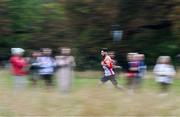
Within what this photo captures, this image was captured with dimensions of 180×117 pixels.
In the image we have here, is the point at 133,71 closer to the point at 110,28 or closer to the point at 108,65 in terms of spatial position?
the point at 108,65

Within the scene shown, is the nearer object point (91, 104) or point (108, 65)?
point (91, 104)

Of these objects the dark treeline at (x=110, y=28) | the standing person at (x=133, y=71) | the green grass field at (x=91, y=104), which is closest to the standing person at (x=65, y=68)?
the standing person at (x=133, y=71)

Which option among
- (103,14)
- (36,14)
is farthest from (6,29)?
(103,14)

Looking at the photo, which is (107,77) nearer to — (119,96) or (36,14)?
(119,96)

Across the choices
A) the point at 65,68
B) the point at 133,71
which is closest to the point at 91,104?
the point at 65,68

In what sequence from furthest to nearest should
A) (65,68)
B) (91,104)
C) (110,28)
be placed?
1. (110,28)
2. (65,68)
3. (91,104)

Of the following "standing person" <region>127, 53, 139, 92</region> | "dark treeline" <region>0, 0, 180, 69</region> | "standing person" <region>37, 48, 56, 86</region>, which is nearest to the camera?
"standing person" <region>127, 53, 139, 92</region>

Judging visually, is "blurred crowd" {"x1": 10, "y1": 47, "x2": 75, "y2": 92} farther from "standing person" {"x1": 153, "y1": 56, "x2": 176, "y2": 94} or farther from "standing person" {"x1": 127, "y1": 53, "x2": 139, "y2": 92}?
"standing person" {"x1": 153, "y1": 56, "x2": 176, "y2": 94}

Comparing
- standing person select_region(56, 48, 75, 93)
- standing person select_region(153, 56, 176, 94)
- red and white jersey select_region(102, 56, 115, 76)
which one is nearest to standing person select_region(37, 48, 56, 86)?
standing person select_region(56, 48, 75, 93)

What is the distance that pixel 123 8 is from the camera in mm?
35000

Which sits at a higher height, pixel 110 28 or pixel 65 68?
pixel 65 68

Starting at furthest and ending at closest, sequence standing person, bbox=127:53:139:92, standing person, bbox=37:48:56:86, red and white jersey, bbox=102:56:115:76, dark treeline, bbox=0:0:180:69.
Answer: dark treeline, bbox=0:0:180:69 < red and white jersey, bbox=102:56:115:76 < standing person, bbox=37:48:56:86 < standing person, bbox=127:53:139:92

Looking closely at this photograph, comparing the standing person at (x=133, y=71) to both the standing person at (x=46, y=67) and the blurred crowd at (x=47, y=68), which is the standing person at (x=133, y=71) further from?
the standing person at (x=46, y=67)

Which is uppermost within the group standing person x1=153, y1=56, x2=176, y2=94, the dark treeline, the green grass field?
the green grass field
